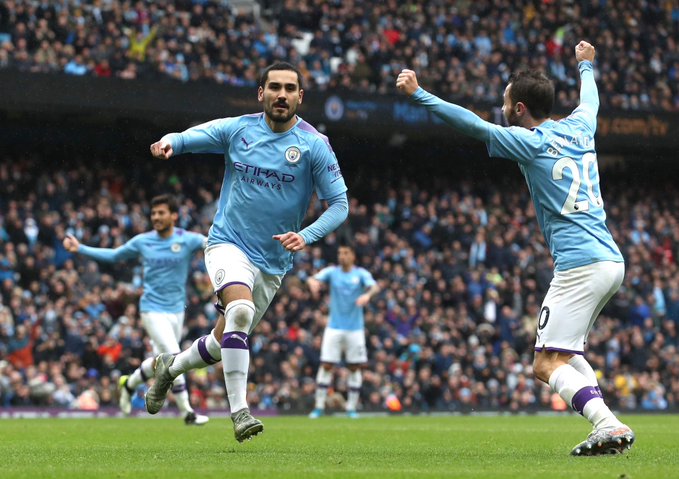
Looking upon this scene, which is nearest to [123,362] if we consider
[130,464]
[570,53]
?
[130,464]

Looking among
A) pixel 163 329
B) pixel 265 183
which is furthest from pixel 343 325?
pixel 265 183

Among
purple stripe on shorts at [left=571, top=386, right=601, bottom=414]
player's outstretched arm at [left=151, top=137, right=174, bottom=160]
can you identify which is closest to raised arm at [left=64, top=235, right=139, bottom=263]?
player's outstretched arm at [left=151, top=137, right=174, bottom=160]

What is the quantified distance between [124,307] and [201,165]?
7.57 m

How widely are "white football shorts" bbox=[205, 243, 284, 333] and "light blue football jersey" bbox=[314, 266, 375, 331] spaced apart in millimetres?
10186

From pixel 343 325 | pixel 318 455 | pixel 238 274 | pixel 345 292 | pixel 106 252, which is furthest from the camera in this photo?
Answer: pixel 343 325

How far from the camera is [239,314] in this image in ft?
29.9

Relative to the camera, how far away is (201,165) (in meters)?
30.2

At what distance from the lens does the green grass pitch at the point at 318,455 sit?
7.02 m

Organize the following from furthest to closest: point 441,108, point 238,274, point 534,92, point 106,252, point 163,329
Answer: point 163,329 → point 106,252 → point 238,274 → point 534,92 → point 441,108

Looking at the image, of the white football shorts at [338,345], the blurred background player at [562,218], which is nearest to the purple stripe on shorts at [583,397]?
the blurred background player at [562,218]

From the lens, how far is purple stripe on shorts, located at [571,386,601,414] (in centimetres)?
824

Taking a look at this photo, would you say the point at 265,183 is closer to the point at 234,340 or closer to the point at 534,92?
the point at 234,340

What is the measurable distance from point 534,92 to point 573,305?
62.0 inches

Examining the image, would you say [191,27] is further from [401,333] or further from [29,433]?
[29,433]
